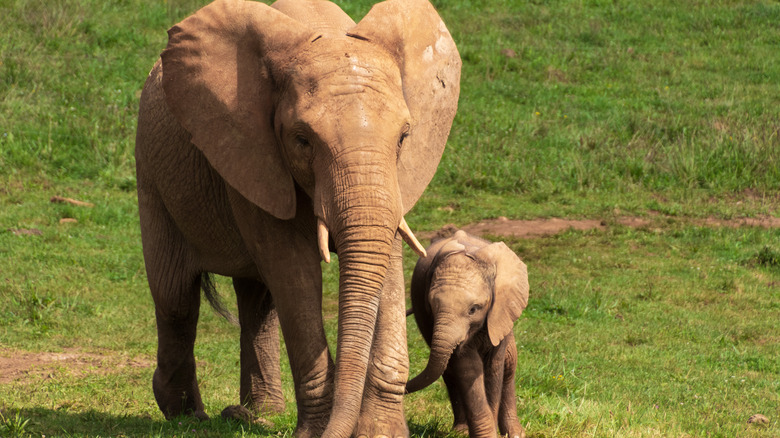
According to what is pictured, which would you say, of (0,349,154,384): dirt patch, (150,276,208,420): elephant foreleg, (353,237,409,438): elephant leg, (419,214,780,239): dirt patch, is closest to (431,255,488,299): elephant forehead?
(353,237,409,438): elephant leg

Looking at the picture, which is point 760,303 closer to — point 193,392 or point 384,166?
point 193,392

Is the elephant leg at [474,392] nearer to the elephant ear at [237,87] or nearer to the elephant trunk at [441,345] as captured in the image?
the elephant trunk at [441,345]

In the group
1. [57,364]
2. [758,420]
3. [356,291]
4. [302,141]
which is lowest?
[57,364]

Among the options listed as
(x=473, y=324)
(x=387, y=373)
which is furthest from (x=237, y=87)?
(x=473, y=324)

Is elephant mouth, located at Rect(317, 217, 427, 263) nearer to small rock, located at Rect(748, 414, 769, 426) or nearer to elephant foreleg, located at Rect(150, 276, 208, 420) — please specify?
elephant foreleg, located at Rect(150, 276, 208, 420)

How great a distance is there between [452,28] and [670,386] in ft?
40.2

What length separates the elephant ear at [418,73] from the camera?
5.00 m

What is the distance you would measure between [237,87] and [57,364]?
3.92 m

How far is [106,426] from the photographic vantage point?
6102 mm

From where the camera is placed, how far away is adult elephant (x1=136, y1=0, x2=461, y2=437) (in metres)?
4.53

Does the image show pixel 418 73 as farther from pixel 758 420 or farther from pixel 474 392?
pixel 758 420

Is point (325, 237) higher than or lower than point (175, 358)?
higher

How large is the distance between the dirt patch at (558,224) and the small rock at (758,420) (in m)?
5.42

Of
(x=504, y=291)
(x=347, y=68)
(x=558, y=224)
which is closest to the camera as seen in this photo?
(x=347, y=68)
